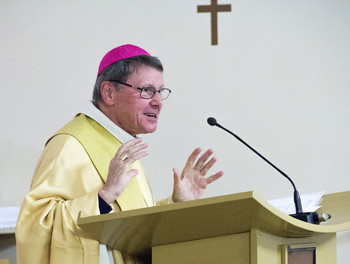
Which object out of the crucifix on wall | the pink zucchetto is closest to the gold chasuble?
the pink zucchetto

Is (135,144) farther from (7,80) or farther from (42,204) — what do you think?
(7,80)

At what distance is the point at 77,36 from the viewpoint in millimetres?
5418

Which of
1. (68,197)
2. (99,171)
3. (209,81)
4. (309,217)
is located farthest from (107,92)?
(209,81)

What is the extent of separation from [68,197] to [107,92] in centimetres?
82

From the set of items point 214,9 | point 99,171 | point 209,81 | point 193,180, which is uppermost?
point 214,9

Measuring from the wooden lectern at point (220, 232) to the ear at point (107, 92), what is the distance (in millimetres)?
1146

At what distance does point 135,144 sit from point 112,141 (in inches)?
23.6

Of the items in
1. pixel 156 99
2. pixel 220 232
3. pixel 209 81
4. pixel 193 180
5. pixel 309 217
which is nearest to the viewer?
pixel 220 232

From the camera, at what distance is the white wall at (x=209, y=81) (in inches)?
206

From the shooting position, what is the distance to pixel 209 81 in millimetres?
5363

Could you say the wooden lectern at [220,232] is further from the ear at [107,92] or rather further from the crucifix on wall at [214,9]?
the crucifix on wall at [214,9]

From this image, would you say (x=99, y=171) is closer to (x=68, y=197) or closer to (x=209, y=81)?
(x=68, y=197)

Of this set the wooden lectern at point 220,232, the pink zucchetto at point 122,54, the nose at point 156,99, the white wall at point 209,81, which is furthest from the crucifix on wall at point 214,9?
the wooden lectern at point 220,232

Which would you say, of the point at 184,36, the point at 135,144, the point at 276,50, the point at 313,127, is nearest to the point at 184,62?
the point at 184,36
